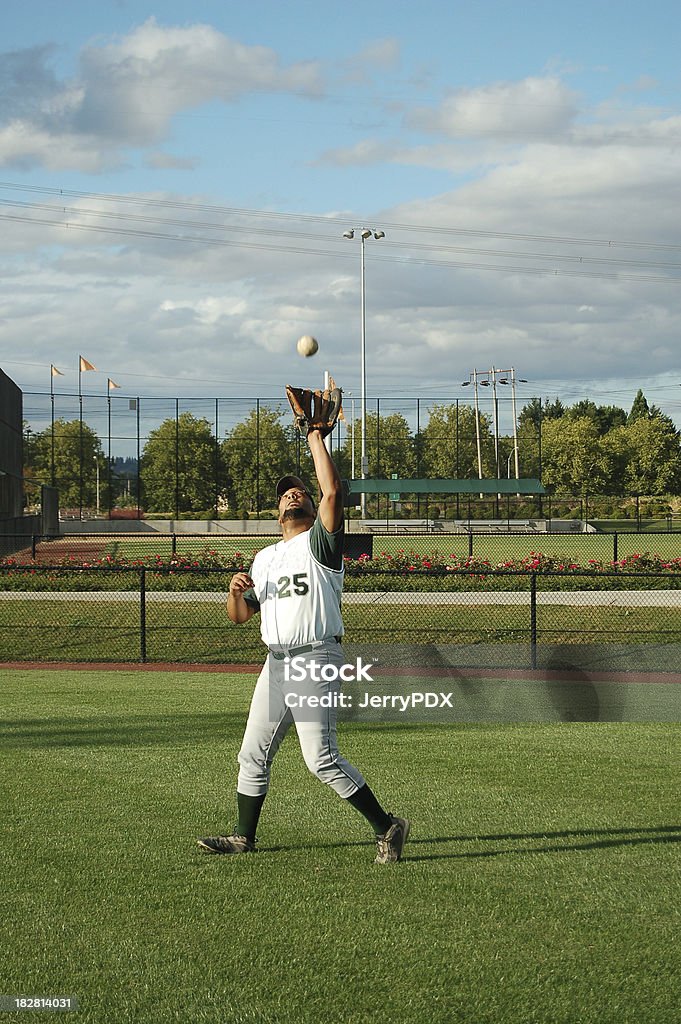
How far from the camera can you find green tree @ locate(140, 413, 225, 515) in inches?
2827

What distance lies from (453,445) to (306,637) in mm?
79089

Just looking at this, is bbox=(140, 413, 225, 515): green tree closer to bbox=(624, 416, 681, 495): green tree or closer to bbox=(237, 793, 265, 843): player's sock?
bbox=(624, 416, 681, 495): green tree

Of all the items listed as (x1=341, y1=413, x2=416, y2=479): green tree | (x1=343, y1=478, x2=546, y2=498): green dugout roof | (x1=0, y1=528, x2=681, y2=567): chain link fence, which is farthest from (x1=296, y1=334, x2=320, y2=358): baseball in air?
(x1=341, y1=413, x2=416, y2=479): green tree

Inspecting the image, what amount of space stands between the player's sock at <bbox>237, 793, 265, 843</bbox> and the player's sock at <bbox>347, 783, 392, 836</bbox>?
56 cm

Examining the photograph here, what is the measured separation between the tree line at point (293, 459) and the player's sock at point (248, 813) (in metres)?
60.4

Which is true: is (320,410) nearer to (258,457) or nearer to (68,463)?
(258,457)

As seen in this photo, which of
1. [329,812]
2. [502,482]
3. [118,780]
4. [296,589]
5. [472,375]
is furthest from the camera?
[472,375]

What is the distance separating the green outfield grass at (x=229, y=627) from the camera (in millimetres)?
16541

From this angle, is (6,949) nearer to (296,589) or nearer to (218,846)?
(218,846)

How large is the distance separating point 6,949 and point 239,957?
101 cm

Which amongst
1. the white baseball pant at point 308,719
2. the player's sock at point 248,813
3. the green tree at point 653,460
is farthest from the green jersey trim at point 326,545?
the green tree at point 653,460

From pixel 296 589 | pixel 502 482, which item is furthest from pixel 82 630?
pixel 502 482

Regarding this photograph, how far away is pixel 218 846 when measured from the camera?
600 cm

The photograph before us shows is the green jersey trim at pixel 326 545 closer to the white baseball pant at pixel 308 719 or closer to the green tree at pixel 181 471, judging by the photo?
the white baseball pant at pixel 308 719
